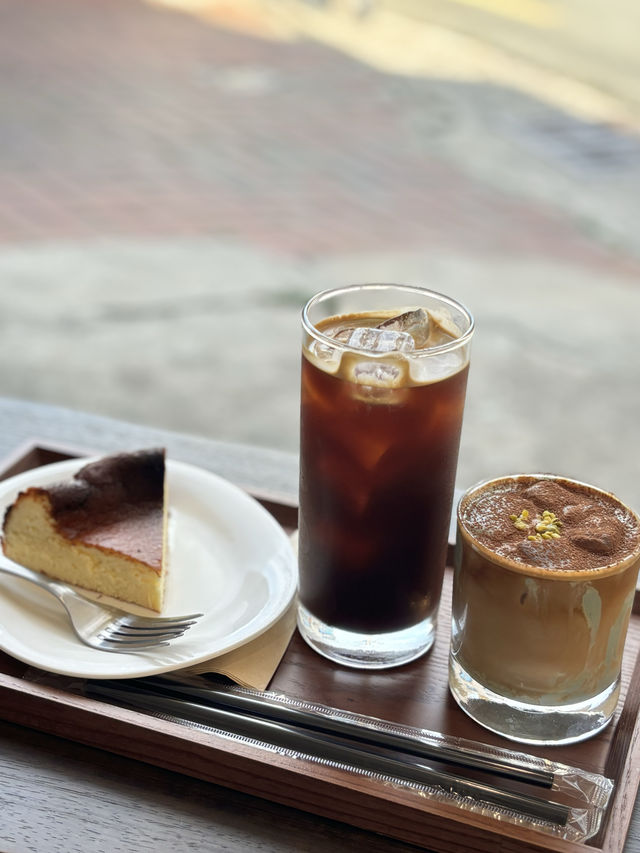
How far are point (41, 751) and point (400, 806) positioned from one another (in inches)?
11.5

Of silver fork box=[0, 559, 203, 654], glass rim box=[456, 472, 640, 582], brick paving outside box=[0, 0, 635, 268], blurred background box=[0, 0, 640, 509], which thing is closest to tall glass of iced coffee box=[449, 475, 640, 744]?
glass rim box=[456, 472, 640, 582]

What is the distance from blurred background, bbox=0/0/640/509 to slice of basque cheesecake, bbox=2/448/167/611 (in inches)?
55.4

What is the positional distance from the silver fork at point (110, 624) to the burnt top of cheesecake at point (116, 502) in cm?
6

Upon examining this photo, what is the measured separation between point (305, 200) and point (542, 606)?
3218 millimetres

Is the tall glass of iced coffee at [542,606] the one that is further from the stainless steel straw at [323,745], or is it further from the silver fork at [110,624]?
the silver fork at [110,624]

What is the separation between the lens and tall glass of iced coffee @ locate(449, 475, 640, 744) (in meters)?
0.74

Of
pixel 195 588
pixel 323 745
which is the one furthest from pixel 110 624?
pixel 323 745

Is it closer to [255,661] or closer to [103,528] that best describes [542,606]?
[255,661]

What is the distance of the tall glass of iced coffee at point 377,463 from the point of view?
0.79 m

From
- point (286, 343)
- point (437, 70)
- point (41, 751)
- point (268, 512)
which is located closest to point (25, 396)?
point (286, 343)

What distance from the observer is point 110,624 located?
887 mm

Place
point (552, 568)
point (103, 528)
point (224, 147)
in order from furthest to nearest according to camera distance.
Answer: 1. point (224, 147)
2. point (103, 528)
3. point (552, 568)

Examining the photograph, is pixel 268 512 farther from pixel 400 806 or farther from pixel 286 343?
pixel 286 343

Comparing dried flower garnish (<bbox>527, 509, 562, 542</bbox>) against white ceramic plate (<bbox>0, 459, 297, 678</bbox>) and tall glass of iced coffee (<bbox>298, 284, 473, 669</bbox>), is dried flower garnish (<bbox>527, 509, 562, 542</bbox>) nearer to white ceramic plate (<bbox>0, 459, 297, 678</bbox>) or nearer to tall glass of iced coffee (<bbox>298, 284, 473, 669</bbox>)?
tall glass of iced coffee (<bbox>298, 284, 473, 669</bbox>)
